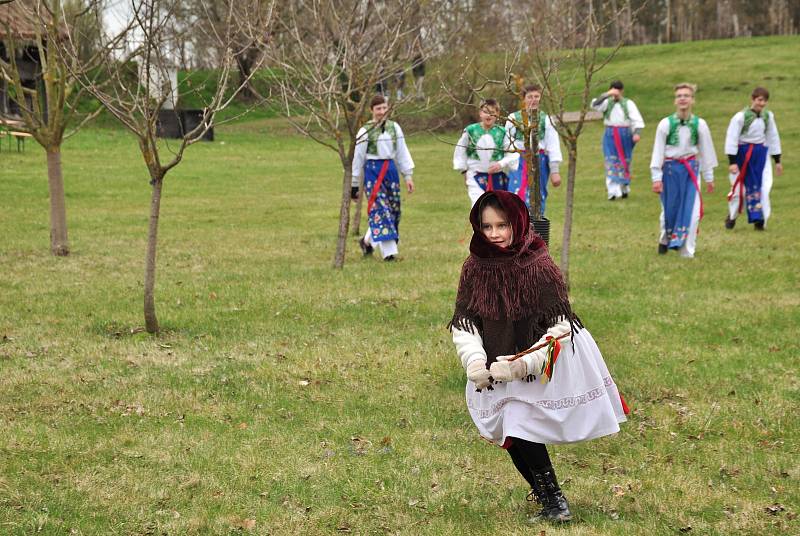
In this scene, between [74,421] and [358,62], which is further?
[358,62]

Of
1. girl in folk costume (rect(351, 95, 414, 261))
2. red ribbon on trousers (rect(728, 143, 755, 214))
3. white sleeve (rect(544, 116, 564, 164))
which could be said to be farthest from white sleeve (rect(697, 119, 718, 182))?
girl in folk costume (rect(351, 95, 414, 261))

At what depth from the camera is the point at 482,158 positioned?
13.1 m

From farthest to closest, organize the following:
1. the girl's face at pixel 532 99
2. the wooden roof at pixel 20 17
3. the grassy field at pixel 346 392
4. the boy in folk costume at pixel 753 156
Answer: the boy in folk costume at pixel 753 156
the girl's face at pixel 532 99
the wooden roof at pixel 20 17
the grassy field at pixel 346 392

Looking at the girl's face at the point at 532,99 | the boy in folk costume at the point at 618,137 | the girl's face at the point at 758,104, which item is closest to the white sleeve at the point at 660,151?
the girl's face at the point at 532,99

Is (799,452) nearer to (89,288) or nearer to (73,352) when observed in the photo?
(73,352)

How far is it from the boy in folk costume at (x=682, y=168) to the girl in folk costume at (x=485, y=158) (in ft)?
6.31

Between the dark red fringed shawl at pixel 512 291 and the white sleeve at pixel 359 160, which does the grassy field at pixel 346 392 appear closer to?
the dark red fringed shawl at pixel 512 291

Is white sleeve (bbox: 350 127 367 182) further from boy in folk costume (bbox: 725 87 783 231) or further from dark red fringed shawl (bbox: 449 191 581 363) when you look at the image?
dark red fringed shawl (bbox: 449 191 581 363)

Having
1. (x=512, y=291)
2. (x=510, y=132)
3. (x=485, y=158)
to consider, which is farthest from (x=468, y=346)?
(x=485, y=158)

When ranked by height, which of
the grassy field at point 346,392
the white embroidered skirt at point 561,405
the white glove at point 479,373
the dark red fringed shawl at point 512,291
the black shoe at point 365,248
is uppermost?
the dark red fringed shawl at point 512,291

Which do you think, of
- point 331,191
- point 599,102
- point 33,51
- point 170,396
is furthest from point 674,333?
point 33,51

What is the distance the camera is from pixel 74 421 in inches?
271

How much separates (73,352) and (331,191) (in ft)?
54.5

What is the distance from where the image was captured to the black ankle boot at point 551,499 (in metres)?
5.13
